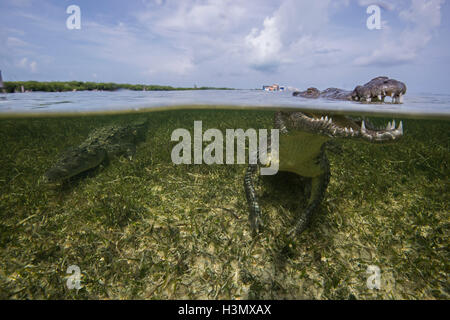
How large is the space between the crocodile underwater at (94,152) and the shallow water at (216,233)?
225mm

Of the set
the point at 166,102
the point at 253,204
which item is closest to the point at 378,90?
the point at 253,204

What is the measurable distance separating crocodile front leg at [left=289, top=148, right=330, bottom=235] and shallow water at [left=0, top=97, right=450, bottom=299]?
11 centimetres

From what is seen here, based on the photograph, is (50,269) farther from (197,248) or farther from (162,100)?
(162,100)

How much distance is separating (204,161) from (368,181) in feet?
9.51

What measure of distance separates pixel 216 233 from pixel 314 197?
1.27 m

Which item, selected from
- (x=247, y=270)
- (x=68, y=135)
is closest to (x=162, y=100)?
(x=68, y=135)

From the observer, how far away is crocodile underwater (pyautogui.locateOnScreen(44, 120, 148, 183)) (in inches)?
133

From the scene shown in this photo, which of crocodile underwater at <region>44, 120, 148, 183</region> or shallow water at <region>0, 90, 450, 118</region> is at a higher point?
shallow water at <region>0, 90, 450, 118</region>

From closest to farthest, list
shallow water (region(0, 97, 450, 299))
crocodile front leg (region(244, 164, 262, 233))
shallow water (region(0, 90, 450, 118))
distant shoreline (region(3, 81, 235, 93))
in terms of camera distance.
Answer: shallow water (region(0, 97, 450, 299)), crocodile front leg (region(244, 164, 262, 233)), shallow water (region(0, 90, 450, 118)), distant shoreline (region(3, 81, 235, 93))

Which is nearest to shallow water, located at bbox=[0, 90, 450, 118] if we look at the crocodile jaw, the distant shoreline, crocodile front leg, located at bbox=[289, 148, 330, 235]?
the distant shoreline

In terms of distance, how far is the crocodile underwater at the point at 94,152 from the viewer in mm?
3379

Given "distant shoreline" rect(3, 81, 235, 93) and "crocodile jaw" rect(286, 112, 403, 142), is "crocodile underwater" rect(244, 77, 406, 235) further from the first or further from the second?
"distant shoreline" rect(3, 81, 235, 93)

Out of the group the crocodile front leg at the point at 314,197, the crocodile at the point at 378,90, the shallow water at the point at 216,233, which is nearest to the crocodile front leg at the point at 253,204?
the shallow water at the point at 216,233

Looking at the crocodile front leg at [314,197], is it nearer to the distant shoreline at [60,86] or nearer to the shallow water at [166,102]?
the shallow water at [166,102]
